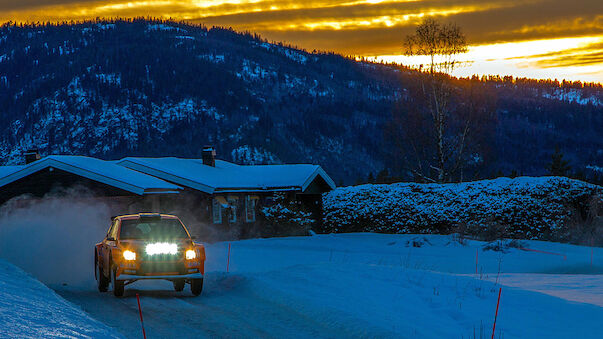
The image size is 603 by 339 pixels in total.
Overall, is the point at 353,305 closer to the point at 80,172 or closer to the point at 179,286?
the point at 179,286

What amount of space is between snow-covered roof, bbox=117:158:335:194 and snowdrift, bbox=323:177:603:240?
283cm

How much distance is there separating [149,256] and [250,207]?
2871 cm

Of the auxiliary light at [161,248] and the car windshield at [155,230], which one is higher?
the car windshield at [155,230]

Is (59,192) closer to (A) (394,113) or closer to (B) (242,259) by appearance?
(B) (242,259)

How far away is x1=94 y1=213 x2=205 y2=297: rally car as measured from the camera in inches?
592

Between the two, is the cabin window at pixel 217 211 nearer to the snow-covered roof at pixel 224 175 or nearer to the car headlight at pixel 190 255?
the snow-covered roof at pixel 224 175

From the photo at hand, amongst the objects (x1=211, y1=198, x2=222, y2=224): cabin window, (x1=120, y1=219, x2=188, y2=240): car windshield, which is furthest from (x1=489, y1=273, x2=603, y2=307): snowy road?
(x1=211, y1=198, x2=222, y2=224): cabin window

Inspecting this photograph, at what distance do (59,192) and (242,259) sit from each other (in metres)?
9.06

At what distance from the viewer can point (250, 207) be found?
43.8 metres

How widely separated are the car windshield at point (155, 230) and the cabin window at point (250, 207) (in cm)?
2672

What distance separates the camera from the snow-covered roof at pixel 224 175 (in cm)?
4009

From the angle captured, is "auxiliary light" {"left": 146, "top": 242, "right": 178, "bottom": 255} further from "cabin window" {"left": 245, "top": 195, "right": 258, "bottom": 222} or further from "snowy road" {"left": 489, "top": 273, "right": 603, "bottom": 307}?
"cabin window" {"left": 245, "top": 195, "right": 258, "bottom": 222}

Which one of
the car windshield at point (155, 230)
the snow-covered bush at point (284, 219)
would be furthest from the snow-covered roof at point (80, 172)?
the car windshield at point (155, 230)

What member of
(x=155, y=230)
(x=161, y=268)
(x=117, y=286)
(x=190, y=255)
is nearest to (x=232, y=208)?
(x=155, y=230)
